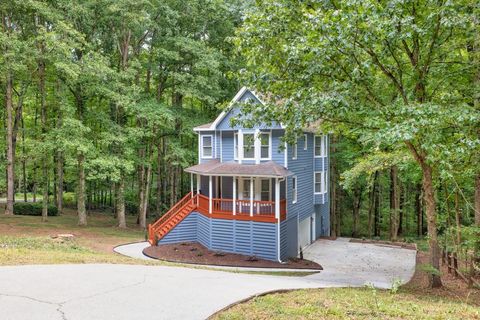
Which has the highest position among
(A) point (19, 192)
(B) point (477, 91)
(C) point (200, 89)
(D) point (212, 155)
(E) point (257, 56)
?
(C) point (200, 89)

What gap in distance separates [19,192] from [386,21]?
47861mm

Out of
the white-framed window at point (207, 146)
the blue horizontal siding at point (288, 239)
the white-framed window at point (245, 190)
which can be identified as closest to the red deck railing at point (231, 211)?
the blue horizontal siding at point (288, 239)

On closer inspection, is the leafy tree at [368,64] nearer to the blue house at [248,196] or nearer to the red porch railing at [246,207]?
the blue house at [248,196]

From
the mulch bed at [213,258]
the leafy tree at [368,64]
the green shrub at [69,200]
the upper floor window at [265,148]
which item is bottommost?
the mulch bed at [213,258]

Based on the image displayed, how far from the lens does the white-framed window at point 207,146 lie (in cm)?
2106

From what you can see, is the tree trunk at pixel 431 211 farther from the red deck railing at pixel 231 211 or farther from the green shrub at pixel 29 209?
the green shrub at pixel 29 209

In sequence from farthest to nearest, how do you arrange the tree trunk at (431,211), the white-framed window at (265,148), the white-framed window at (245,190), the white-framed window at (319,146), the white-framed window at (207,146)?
the white-framed window at (319,146)
the white-framed window at (207,146)
the white-framed window at (245,190)
the white-framed window at (265,148)
the tree trunk at (431,211)

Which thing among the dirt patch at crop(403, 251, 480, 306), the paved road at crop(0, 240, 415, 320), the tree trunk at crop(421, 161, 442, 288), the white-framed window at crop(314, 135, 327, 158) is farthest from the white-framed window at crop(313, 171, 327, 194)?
the paved road at crop(0, 240, 415, 320)

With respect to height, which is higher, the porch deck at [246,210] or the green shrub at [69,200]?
the porch deck at [246,210]

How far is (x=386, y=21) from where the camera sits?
798 cm

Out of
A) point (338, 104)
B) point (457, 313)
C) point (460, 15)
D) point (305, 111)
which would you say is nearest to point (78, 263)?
point (305, 111)

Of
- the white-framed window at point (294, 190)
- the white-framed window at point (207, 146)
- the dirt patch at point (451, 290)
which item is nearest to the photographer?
the dirt patch at point (451, 290)

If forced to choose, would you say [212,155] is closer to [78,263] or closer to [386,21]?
[78,263]

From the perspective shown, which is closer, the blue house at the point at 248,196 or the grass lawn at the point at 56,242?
the grass lawn at the point at 56,242
